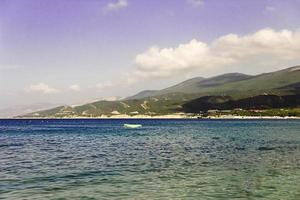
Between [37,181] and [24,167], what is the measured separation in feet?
31.2

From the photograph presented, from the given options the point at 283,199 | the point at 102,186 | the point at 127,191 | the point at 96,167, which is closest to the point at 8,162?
the point at 96,167

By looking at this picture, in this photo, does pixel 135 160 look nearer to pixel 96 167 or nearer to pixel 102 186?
pixel 96 167

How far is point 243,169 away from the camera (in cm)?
4266

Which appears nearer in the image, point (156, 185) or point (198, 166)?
point (156, 185)

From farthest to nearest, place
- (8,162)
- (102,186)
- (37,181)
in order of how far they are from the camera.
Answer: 1. (8,162)
2. (37,181)
3. (102,186)

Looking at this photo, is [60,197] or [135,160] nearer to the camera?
[60,197]

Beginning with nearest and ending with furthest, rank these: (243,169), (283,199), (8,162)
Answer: (283,199)
(243,169)
(8,162)

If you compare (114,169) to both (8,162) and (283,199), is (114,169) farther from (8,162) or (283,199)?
(283,199)

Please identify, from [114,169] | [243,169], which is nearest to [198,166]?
[243,169]

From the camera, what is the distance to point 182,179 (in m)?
36.5

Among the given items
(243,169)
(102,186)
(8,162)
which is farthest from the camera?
(8,162)

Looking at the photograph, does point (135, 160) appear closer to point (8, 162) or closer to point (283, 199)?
Answer: point (8, 162)

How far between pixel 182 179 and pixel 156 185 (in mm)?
3503

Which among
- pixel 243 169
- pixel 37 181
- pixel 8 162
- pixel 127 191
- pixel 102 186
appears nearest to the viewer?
pixel 127 191
